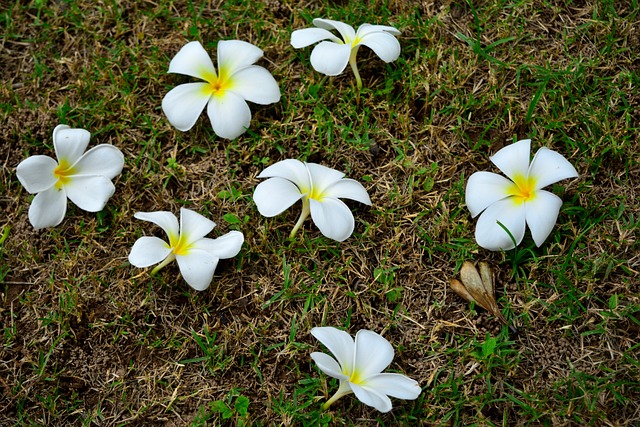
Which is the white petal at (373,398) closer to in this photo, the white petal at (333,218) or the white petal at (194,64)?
the white petal at (333,218)

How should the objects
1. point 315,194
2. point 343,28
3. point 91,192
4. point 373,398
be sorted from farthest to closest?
1. point 343,28
2. point 91,192
3. point 315,194
4. point 373,398

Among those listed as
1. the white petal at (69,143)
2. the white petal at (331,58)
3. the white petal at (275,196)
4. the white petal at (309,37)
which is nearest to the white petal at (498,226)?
the white petal at (275,196)

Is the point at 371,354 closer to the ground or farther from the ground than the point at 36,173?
closer to the ground

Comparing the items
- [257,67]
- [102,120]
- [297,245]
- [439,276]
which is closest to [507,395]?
[439,276]

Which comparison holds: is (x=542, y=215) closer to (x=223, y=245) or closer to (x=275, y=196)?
(x=275, y=196)

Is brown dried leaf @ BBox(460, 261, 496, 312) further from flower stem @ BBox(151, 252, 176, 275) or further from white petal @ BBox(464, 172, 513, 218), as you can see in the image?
flower stem @ BBox(151, 252, 176, 275)

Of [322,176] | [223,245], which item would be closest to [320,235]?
[322,176]

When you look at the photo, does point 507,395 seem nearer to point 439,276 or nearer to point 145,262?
point 439,276
